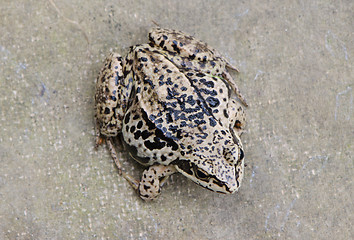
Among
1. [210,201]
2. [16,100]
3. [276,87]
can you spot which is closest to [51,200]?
[16,100]

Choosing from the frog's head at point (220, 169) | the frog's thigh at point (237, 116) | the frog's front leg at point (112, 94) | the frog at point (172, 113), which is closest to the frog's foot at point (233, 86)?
the frog at point (172, 113)

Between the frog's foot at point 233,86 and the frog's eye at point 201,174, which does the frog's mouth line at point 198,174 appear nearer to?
the frog's eye at point 201,174

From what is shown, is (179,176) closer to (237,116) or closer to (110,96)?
(237,116)

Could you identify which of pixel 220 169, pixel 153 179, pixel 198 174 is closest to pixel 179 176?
pixel 153 179

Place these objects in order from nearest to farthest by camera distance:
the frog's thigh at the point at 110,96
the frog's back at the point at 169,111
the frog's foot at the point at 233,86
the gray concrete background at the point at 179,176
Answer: the frog's back at the point at 169,111
the frog's thigh at the point at 110,96
the gray concrete background at the point at 179,176
the frog's foot at the point at 233,86

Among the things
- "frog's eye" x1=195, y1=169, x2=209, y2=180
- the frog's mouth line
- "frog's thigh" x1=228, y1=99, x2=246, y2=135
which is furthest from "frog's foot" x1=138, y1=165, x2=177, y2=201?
"frog's thigh" x1=228, y1=99, x2=246, y2=135

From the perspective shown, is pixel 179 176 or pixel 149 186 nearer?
pixel 149 186
